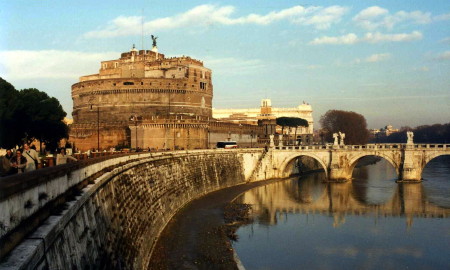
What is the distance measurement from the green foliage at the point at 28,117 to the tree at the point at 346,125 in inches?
2822

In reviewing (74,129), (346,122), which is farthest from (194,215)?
(346,122)

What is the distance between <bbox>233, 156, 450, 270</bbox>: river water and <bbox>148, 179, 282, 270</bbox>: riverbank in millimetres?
1467

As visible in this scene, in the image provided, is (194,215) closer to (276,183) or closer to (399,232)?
(399,232)

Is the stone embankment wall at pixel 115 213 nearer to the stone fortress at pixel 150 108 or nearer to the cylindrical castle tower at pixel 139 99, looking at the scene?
the stone fortress at pixel 150 108

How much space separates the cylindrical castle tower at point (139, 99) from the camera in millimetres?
67919

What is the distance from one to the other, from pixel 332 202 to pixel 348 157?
17.4 m

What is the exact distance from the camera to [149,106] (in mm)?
73625

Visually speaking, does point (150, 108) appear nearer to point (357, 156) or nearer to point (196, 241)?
point (357, 156)

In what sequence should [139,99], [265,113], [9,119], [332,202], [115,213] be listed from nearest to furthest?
1. [115,213]
2. [9,119]
3. [332,202]
4. [139,99]
5. [265,113]

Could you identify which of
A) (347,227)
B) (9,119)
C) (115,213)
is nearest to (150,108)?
(9,119)

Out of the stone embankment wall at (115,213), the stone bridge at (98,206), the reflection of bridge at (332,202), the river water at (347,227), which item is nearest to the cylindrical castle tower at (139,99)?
the reflection of bridge at (332,202)

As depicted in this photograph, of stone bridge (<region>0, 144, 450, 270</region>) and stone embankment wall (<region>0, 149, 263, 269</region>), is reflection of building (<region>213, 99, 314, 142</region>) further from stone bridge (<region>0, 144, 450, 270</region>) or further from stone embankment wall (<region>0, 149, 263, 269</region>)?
stone embankment wall (<region>0, 149, 263, 269</region>)

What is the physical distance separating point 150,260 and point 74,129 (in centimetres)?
5074

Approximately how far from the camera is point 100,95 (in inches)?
2931
